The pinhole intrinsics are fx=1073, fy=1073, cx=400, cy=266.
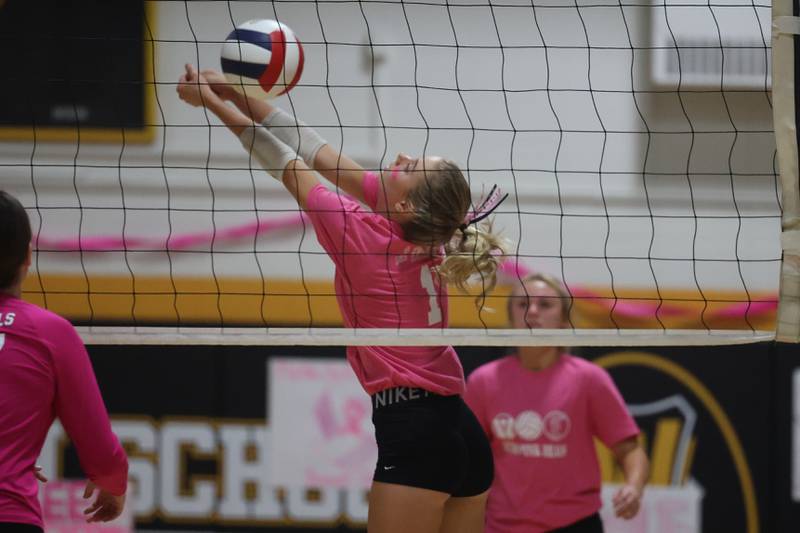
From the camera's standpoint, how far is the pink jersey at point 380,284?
9.14 ft

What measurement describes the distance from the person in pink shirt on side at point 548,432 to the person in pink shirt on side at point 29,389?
1889 millimetres

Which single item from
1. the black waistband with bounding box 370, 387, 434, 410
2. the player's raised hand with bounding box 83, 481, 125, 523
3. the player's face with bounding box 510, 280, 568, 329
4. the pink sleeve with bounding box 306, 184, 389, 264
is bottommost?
the player's raised hand with bounding box 83, 481, 125, 523

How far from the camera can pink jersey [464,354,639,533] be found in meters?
3.82

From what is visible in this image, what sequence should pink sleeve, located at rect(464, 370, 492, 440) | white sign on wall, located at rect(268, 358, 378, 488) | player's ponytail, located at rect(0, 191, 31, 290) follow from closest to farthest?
1. player's ponytail, located at rect(0, 191, 31, 290)
2. pink sleeve, located at rect(464, 370, 492, 440)
3. white sign on wall, located at rect(268, 358, 378, 488)

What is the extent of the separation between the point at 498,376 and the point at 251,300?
6.87ft

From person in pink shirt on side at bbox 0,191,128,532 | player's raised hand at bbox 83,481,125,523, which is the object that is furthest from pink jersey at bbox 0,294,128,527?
player's raised hand at bbox 83,481,125,523

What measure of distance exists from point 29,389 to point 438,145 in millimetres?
3970

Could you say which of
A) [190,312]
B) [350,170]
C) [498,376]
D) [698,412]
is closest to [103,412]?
[350,170]

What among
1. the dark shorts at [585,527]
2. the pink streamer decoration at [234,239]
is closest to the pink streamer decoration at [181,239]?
the pink streamer decoration at [234,239]

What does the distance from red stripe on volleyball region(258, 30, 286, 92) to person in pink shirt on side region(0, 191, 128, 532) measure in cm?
99

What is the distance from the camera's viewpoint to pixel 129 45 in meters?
6.10

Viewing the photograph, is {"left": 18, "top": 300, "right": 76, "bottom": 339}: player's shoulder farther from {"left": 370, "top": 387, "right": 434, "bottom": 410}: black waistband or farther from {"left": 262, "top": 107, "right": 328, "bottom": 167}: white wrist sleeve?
{"left": 262, "top": 107, "right": 328, "bottom": 167}: white wrist sleeve

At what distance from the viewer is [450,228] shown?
9.16ft

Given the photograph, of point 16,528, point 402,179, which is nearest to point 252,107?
point 402,179
